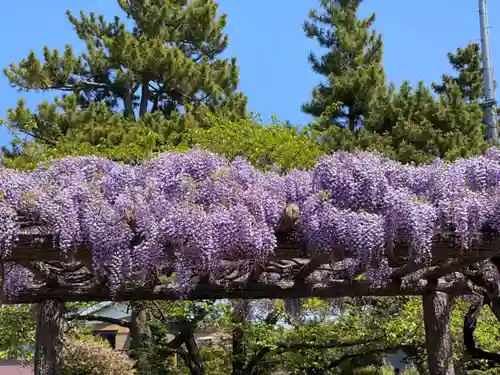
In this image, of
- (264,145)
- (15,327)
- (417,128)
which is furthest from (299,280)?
(417,128)

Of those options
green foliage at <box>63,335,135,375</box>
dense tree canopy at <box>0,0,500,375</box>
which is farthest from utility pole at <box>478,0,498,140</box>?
green foliage at <box>63,335,135,375</box>

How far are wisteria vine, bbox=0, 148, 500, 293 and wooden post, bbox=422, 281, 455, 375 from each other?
103 inches

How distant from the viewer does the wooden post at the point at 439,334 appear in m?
7.58

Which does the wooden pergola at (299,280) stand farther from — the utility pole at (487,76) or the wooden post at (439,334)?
the utility pole at (487,76)

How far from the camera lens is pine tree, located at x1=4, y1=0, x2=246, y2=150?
52.7 feet

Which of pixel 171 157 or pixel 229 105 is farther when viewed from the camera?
pixel 229 105

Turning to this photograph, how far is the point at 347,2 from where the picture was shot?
1983cm

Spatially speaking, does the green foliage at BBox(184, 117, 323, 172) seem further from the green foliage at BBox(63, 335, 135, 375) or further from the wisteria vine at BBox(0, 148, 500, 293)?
the wisteria vine at BBox(0, 148, 500, 293)

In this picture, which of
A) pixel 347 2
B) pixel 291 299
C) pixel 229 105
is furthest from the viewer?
pixel 347 2

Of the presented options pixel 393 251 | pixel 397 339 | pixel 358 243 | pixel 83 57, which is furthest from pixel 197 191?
pixel 83 57

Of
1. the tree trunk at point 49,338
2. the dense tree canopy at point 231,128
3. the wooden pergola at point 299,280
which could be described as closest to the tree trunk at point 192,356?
the dense tree canopy at point 231,128

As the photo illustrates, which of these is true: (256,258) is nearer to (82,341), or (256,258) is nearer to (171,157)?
(171,157)

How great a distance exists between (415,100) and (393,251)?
12043mm

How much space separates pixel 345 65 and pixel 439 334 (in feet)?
41.6
